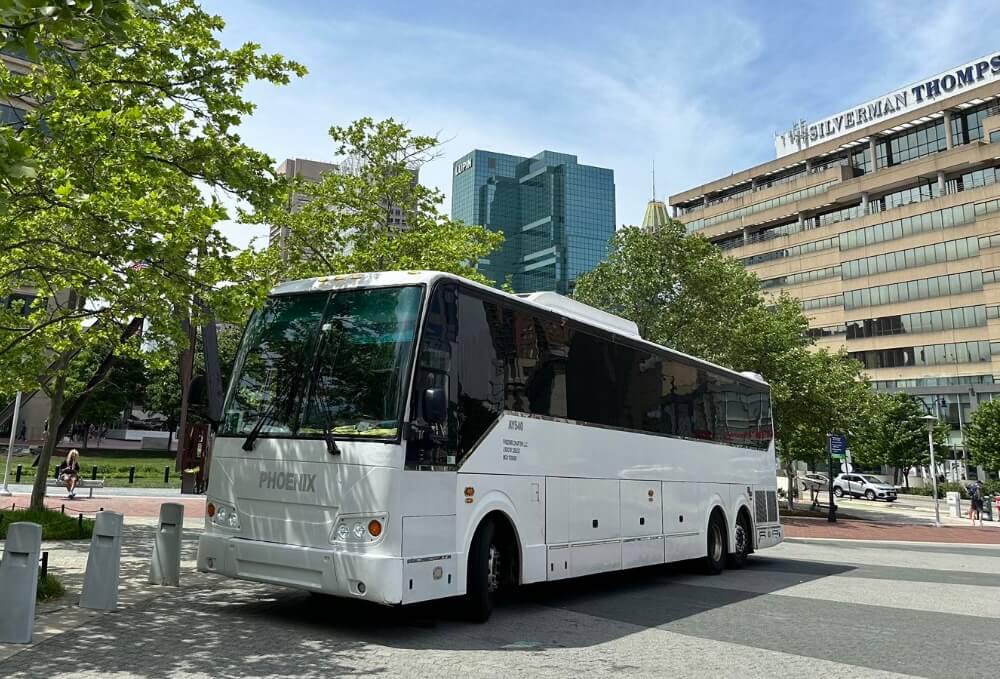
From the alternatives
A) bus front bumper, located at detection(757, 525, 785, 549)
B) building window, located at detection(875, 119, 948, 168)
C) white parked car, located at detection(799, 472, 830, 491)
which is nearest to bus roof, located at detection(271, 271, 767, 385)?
bus front bumper, located at detection(757, 525, 785, 549)

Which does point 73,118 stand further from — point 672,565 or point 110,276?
point 672,565

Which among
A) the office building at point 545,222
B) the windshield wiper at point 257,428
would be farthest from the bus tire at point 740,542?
the office building at point 545,222

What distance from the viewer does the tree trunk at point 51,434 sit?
1551 centimetres

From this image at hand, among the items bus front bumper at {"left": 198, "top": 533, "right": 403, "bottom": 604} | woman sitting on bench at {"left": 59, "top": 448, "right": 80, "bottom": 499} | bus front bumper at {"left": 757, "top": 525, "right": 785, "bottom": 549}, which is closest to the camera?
bus front bumper at {"left": 198, "top": 533, "right": 403, "bottom": 604}

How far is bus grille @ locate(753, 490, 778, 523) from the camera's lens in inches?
622

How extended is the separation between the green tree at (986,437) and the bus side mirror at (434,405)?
6267 cm

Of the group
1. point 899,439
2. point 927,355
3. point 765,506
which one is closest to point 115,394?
point 765,506

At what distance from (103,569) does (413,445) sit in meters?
3.68

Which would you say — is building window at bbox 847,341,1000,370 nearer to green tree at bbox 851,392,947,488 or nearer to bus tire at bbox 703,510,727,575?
green tree at bbox 851,392,947,488

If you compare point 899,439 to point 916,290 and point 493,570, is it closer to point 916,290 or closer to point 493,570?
point 916,290

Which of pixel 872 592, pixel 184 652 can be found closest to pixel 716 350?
pixel 872 592

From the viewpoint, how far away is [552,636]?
7.82m

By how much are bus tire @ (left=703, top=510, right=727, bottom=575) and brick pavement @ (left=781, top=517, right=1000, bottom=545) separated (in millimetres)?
13263

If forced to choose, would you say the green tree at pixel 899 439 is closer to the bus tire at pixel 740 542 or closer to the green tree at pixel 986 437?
the green tree at pixel 986 437
